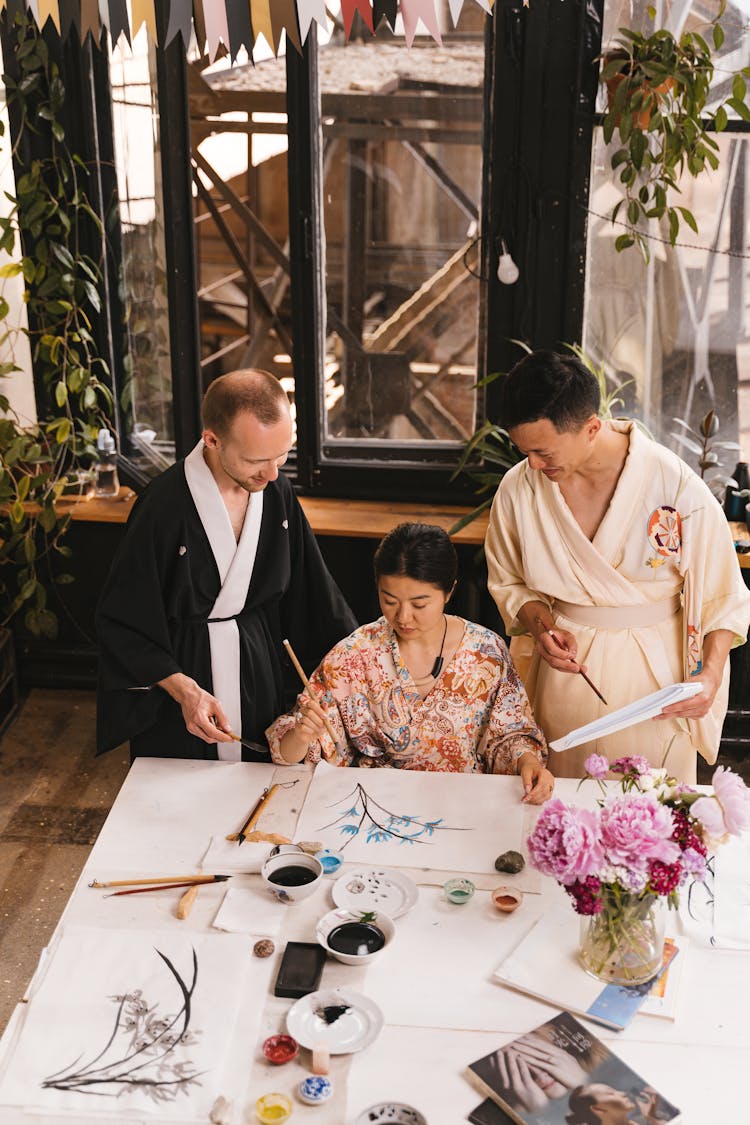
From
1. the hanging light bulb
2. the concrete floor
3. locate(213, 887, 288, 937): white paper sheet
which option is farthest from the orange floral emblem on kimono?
the concrete floor

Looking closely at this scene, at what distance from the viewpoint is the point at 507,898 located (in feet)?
6.28

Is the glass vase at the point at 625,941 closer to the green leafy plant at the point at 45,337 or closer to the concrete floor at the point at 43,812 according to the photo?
the concrete floor at the point at 43,812

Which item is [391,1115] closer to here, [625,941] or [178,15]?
[625,941]

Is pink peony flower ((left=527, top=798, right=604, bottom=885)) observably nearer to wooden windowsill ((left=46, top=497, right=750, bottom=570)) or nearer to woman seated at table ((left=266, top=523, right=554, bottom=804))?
woman seated at table ((left=266, top=523, right=554, bottom=804))

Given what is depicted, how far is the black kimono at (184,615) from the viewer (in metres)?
2.46

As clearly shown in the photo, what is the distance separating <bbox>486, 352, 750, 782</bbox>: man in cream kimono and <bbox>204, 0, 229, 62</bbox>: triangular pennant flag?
3.35 ft

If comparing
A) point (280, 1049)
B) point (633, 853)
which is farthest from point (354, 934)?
point (633, 853)

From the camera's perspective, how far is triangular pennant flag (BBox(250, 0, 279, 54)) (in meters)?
1.60

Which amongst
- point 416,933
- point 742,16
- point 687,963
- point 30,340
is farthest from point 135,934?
point 742,16

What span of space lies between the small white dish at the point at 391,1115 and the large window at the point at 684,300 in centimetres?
271

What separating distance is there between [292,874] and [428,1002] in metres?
0.36

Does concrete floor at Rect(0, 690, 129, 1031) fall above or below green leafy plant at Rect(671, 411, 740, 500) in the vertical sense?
below

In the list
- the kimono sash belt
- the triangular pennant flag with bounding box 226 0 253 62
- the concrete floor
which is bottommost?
the concrete floor

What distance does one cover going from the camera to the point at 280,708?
2.73 m
